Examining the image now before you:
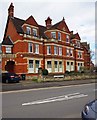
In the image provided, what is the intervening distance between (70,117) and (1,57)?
33.5 metres

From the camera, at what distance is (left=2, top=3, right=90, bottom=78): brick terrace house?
4197cm

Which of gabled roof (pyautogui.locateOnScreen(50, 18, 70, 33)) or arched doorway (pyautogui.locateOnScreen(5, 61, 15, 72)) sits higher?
gabled roof (pyautogui.locateOnScreen(50, 18, 70, 33))

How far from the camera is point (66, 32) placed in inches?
2067

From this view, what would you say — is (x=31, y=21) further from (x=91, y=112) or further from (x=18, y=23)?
(x=91, y=112)

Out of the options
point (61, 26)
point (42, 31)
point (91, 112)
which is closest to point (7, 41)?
point (42, 31)

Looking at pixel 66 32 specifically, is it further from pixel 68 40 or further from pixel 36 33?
pixel 36 33

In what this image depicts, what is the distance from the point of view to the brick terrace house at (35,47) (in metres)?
42.0

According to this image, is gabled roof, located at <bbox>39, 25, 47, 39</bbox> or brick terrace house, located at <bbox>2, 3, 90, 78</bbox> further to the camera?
gabled roof, located at <bbox>39, 25, 47, 39</bbox>

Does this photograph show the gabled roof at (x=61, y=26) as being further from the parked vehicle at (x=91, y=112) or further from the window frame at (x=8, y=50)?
the parked vehicle at (x=91, y=112)

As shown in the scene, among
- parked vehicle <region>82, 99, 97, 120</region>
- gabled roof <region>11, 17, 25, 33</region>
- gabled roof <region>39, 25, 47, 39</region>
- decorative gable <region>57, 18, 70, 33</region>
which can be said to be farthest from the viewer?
decorative gable <region>57, 18, 70, 33</region>

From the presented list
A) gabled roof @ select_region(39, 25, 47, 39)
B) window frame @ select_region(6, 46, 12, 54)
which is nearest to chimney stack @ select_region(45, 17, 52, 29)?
gabled roof @ select_region(39, 25, 47, 39)

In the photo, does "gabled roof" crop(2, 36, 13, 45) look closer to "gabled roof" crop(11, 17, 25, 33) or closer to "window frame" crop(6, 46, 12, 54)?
"window frame" crop(6, 46, 12, 54)

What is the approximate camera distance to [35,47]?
147ft

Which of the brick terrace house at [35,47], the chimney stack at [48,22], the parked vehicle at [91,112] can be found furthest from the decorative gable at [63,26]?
the parked vehicle at [91,112]
